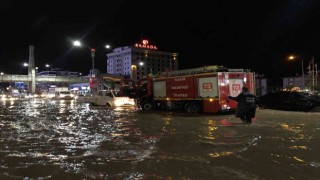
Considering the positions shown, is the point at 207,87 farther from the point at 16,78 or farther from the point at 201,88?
the point at 16,78

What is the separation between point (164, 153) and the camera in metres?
8.41

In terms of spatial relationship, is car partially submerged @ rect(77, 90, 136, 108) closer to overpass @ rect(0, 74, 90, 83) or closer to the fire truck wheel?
the fire truck wheel

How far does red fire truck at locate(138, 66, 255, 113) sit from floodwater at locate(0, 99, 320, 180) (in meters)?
5.83

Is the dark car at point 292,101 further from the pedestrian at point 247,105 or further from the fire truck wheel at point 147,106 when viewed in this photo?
the pedestrian at point 247,105

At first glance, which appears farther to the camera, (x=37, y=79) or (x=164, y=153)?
(x=37, y=79)

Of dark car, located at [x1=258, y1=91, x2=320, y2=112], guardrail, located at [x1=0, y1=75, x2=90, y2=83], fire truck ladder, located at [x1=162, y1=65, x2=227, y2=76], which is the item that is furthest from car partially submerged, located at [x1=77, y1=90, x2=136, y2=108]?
guardrail, located at [x1=0, y1=75, x2=90, y2=83]

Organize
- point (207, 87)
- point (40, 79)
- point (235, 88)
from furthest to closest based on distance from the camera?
point (40, 79) → point (207, 87) → point (235, 88)

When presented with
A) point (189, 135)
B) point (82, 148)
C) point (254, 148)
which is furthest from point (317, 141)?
point (82, 148)

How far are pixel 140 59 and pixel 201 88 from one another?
129 meters

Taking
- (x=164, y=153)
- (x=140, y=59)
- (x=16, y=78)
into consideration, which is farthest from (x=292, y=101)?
(x=140, y=59)

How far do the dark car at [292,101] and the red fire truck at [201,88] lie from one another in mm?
2888

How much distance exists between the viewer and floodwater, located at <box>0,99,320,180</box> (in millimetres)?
6547

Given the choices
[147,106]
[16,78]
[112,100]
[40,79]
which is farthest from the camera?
[40,79]

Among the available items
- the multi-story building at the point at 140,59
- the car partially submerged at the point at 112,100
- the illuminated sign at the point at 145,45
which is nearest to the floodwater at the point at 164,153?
the car partially submerged at the point at 112,100
